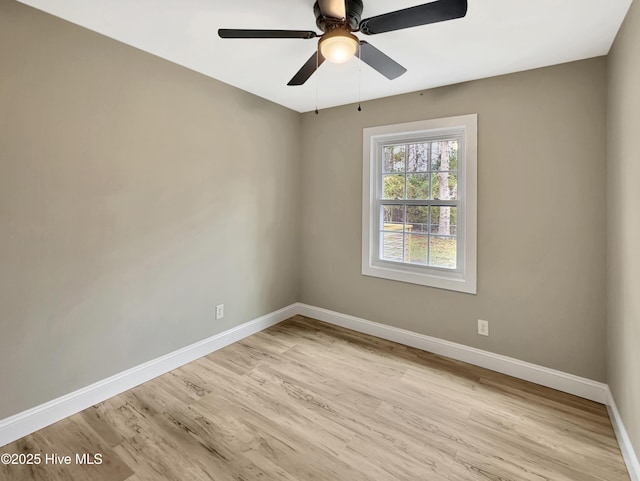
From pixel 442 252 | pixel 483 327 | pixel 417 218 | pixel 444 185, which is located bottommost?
pixel 483 327

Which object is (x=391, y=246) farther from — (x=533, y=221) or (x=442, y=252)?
(x=533, y=221)

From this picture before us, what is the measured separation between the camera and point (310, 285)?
3791 millimetres

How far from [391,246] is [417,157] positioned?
36.3 inches

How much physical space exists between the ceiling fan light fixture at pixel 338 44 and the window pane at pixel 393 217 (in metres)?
1.80

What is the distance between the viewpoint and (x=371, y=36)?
2.02 metres

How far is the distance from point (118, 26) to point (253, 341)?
2.70 m

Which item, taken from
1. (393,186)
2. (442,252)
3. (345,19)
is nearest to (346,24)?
(345,19)

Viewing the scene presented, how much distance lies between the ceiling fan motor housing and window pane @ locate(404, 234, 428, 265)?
1.97 meters

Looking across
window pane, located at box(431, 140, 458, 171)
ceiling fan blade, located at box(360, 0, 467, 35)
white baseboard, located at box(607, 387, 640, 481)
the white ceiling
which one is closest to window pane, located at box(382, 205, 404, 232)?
window pane, located at box(431, 140, 458, 171)

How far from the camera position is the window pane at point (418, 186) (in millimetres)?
3003

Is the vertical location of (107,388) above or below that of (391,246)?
below

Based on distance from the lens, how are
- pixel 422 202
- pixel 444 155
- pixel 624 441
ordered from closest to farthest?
pixel 624 441 → pixel 444 155 → pixel 422 202

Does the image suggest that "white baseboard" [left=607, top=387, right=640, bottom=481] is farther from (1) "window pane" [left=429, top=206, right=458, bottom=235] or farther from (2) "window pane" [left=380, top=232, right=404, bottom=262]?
(2) "window pane" [left=380, top=232, right=404, bottom=262]

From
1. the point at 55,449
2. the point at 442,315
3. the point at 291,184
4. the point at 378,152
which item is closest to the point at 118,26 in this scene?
the point at 291,184
